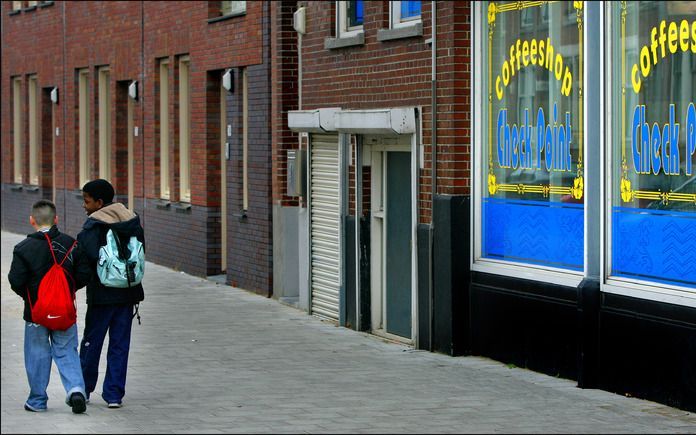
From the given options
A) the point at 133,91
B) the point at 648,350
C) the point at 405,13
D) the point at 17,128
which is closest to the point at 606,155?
the point at 648,350

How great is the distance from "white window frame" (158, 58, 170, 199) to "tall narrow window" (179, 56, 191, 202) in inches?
29.0

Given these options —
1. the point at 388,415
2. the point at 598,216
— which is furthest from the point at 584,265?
the point at 388,415

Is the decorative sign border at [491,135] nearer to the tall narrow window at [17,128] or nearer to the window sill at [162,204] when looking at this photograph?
the window sill at [162,204]

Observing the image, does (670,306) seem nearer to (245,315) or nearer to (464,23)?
(464,23)

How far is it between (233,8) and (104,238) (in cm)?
1084

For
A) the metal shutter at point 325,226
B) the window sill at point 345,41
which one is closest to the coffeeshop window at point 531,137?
the window sill at point 345,41

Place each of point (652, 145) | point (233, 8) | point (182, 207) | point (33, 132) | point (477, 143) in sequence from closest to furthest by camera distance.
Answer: point (652, 145) < point (477, 143) < point (233, 8) < point (182, 207) < point (33, 132)

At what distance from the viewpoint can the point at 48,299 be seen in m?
10.1

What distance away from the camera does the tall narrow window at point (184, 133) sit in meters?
22.6

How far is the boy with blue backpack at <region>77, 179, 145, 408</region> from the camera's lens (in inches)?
412

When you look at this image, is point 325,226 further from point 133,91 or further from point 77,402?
point 133,91

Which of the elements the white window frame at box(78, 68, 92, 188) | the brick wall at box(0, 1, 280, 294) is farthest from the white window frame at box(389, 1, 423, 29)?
the white window frame at box(78, 68, 92, 188)

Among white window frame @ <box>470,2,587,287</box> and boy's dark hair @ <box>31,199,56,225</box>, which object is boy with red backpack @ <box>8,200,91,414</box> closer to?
boy's dark hair @ <box>31,199,56,225</box>

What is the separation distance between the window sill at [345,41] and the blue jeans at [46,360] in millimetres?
6229
